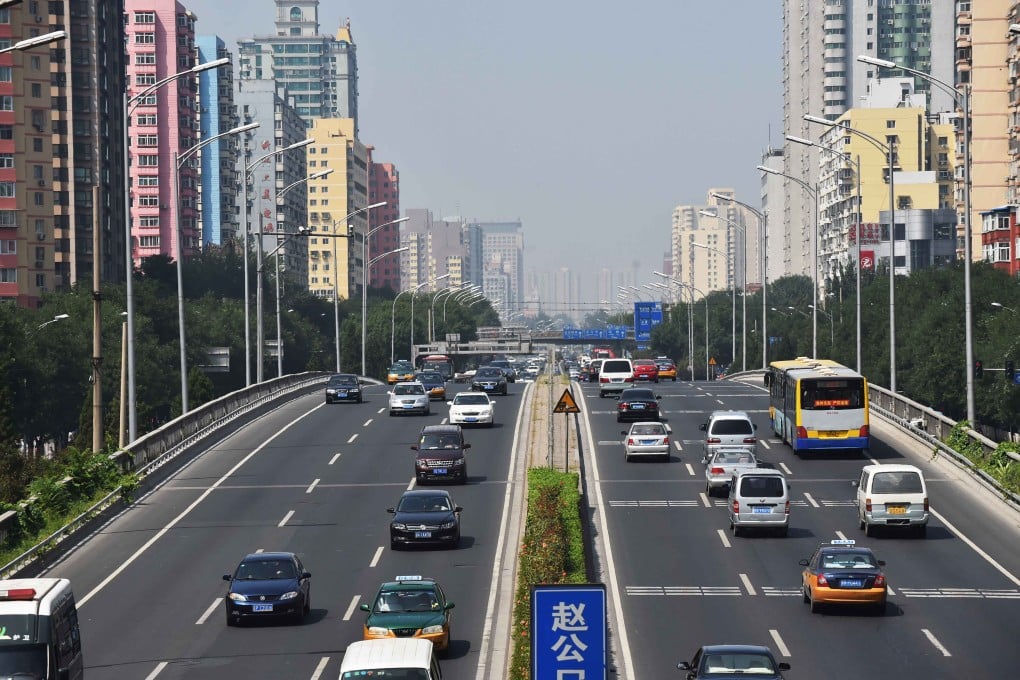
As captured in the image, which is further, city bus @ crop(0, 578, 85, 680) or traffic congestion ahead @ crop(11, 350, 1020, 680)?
traffic congestion ahead @ crop(11, 350, 1020, 680)

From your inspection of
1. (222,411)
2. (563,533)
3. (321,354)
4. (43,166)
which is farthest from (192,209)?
(563,533)

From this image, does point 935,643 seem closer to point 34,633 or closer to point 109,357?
point 34,633

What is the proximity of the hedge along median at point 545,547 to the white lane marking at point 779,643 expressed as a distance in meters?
3.80

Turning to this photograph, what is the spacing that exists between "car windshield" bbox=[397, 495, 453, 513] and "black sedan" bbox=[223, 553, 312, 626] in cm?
783

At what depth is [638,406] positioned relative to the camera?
63250 millimetres

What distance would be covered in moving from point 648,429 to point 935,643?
25.8m

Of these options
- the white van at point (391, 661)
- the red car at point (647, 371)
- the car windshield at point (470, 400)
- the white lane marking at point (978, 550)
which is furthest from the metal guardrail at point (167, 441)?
the red car at point (647, 371)

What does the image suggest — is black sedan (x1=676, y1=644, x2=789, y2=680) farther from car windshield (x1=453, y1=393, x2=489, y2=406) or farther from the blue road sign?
car windshield (x1=453, y1=393, x2=489, y2=406)

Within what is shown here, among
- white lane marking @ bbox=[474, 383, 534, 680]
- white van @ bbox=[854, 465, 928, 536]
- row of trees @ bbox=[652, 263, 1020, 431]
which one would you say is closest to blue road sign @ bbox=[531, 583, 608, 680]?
white lane marking @ bbox=[474, 383, 534, 680]

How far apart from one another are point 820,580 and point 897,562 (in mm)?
6619

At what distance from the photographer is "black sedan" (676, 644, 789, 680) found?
20.7 meters

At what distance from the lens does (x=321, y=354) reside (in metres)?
160

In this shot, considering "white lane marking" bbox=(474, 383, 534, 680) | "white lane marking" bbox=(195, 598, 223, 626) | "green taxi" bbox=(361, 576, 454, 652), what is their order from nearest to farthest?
1. "white lane marking" bbox=(474, 383, 534, 680)
2. "green taxi" bbox=(361, 576, 454, 652)
3. "white lane marking" bbox=(195, 598, 223, 626)

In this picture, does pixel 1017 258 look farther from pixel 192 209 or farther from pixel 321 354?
pixel 192 209
